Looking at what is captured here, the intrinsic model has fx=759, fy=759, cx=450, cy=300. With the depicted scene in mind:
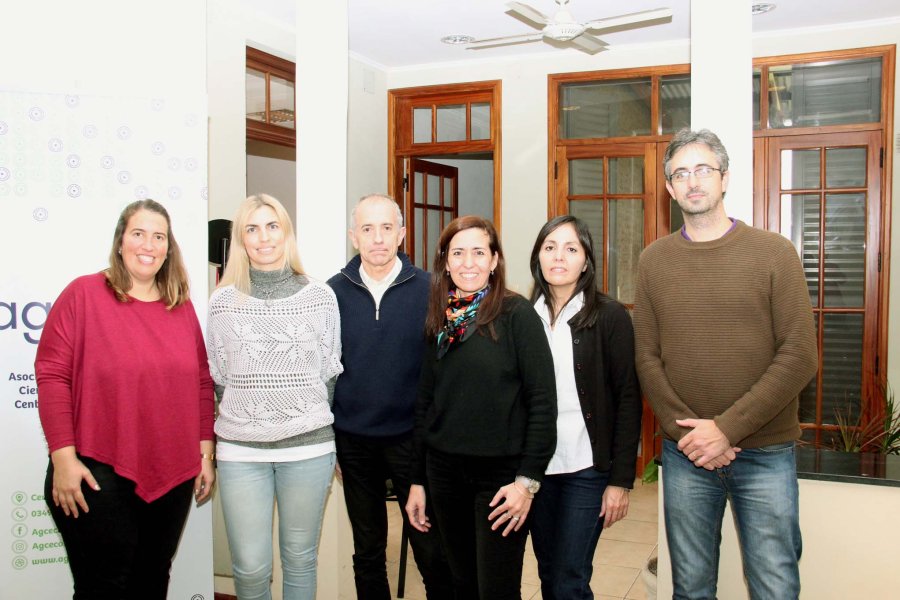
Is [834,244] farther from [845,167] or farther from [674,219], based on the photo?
[674,219]

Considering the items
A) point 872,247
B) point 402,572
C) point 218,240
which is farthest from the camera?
point 872,247

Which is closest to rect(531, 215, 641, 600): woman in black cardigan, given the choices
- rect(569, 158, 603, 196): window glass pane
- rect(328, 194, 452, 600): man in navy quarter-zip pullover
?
rect(328, 194, 452, 600): man in navy quarter-zip pullover

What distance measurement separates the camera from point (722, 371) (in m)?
1.85

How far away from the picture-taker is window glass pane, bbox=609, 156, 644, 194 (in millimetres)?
5359

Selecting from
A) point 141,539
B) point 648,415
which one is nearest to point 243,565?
point 141,539

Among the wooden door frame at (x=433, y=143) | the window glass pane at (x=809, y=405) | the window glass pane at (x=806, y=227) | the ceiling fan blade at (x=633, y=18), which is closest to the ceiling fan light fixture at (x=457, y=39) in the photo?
the wooden door frame at (x=433, y=143)

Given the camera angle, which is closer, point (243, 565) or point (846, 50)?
point (243, 565)

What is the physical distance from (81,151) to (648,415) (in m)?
4.01

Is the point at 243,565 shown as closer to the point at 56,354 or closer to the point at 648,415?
the point at 56,354

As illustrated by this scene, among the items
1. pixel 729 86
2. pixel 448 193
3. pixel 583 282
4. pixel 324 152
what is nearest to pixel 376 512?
pixel 583 282

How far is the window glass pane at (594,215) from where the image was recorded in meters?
5.45

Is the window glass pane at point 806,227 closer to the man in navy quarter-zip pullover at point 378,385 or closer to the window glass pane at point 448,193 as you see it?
the window glass pane at point 448,193

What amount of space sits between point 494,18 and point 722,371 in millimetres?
3519

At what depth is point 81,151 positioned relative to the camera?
2.43m
